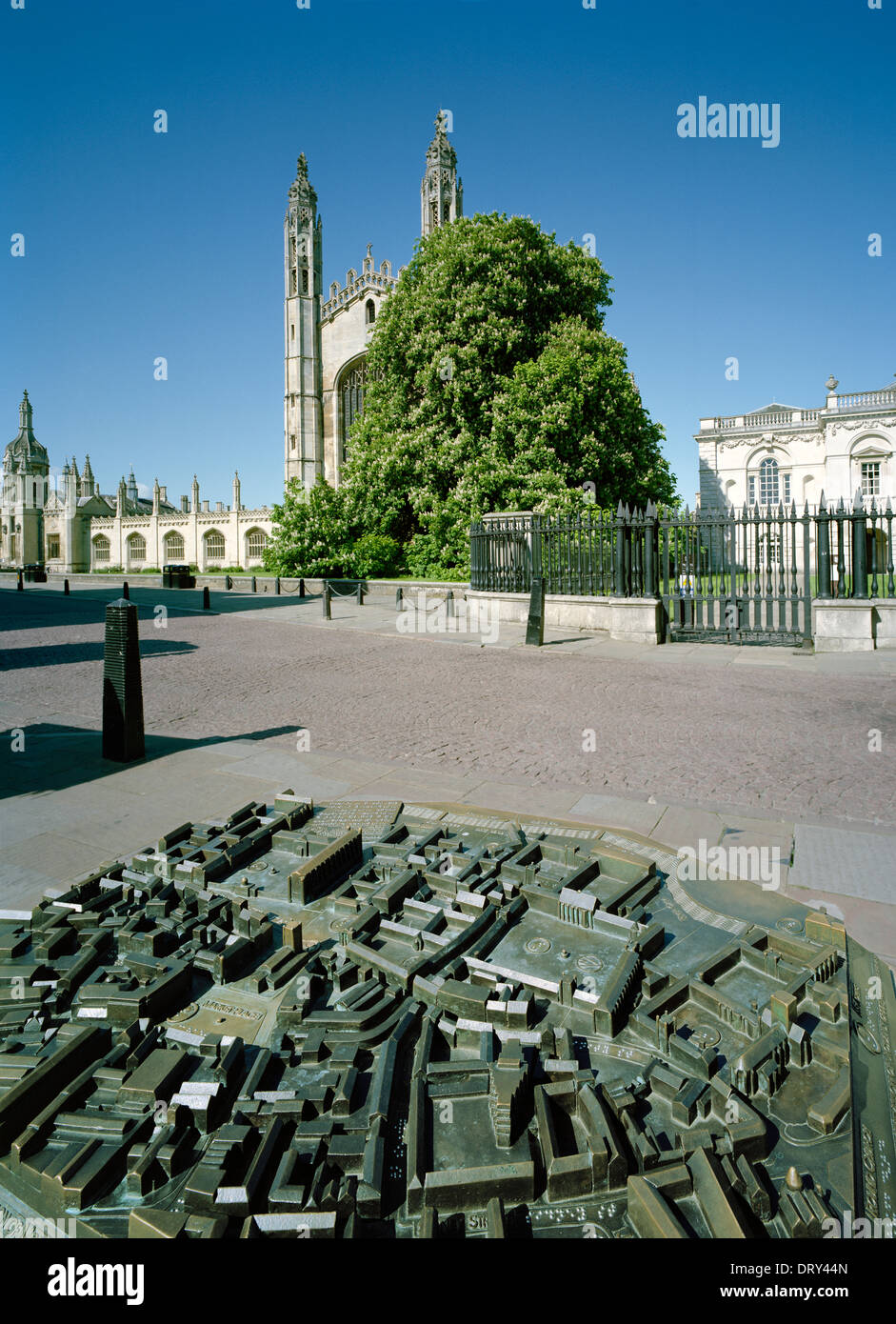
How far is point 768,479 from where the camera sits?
48.6 meters

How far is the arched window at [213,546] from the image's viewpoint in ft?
196

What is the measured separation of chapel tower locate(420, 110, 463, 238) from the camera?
1746 inches

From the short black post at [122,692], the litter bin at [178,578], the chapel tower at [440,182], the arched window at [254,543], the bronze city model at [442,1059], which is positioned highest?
the chapel tower at [440,182]

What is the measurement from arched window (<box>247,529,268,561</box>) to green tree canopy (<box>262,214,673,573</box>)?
28754 mm

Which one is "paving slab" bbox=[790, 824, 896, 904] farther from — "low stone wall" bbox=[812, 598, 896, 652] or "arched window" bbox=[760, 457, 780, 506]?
"arched window" bbox=[760, 457, 780, 506]

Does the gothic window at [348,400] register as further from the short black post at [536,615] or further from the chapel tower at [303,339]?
the short black post at [536,615]

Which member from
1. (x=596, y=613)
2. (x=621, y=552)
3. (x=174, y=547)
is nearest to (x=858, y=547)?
(x=621, y=552)

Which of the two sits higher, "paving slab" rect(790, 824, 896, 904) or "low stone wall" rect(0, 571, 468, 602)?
"low stone wall" rect(0, 571, 468, 602)

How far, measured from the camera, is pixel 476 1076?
1.87 metres

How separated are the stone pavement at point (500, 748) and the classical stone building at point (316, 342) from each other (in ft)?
127

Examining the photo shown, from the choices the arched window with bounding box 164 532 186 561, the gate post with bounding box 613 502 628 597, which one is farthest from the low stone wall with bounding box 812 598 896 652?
the arched window with bounding box 164 532 186 561

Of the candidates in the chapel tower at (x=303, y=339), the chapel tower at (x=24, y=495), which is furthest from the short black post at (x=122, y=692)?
the chapel tower at (x=24, y=495)
